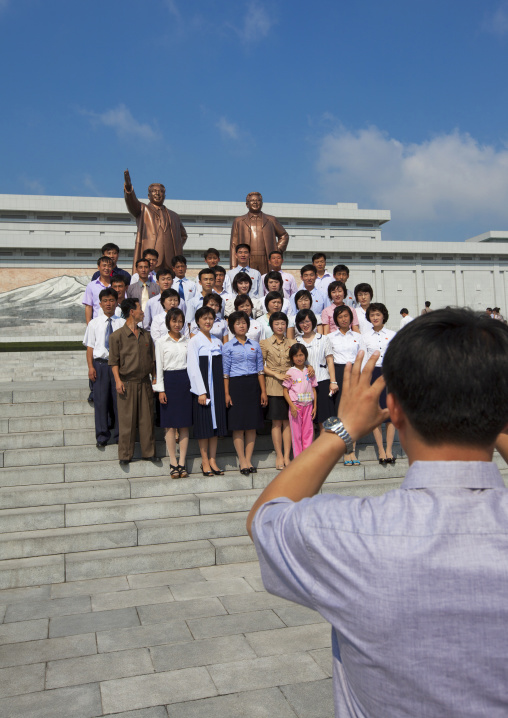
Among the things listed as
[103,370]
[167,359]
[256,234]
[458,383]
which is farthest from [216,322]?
[458,383]

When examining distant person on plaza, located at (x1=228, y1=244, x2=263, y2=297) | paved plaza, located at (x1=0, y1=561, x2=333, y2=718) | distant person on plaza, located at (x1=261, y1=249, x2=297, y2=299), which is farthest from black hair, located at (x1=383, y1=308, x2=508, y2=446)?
distant person on plaza, located at (x1=261, y1=249, x2=297, y2=299)

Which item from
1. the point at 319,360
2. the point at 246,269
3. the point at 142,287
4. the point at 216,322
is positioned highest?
the point at 246,269

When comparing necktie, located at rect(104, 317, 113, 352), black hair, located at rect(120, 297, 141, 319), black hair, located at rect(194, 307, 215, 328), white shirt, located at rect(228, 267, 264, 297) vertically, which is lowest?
necktie, located at rect(104, 317, 113, 352)

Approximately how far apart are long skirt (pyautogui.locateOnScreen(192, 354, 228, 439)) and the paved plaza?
67.6 inches

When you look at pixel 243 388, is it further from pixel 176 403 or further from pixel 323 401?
pixel 323 401

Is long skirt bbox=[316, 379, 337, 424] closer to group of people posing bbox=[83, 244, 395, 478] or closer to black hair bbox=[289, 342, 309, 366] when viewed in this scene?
group of people posing bbox=[83, 244, 395, 478]

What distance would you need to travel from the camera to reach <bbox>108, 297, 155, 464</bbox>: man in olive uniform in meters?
5.84

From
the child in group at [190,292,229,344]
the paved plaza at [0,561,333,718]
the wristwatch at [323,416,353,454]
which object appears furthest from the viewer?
the child in group at [190,292,229,344]

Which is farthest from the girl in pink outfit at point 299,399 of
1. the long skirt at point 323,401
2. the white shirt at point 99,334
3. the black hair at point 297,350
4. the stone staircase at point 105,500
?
the white shirt at point 99,334

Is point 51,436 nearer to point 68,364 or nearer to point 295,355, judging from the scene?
point 295,355

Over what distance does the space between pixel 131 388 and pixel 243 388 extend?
3.69 ft

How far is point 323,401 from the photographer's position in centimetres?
664

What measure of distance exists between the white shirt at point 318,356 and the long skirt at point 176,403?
143 cm

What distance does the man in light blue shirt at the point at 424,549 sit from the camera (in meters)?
0.92
